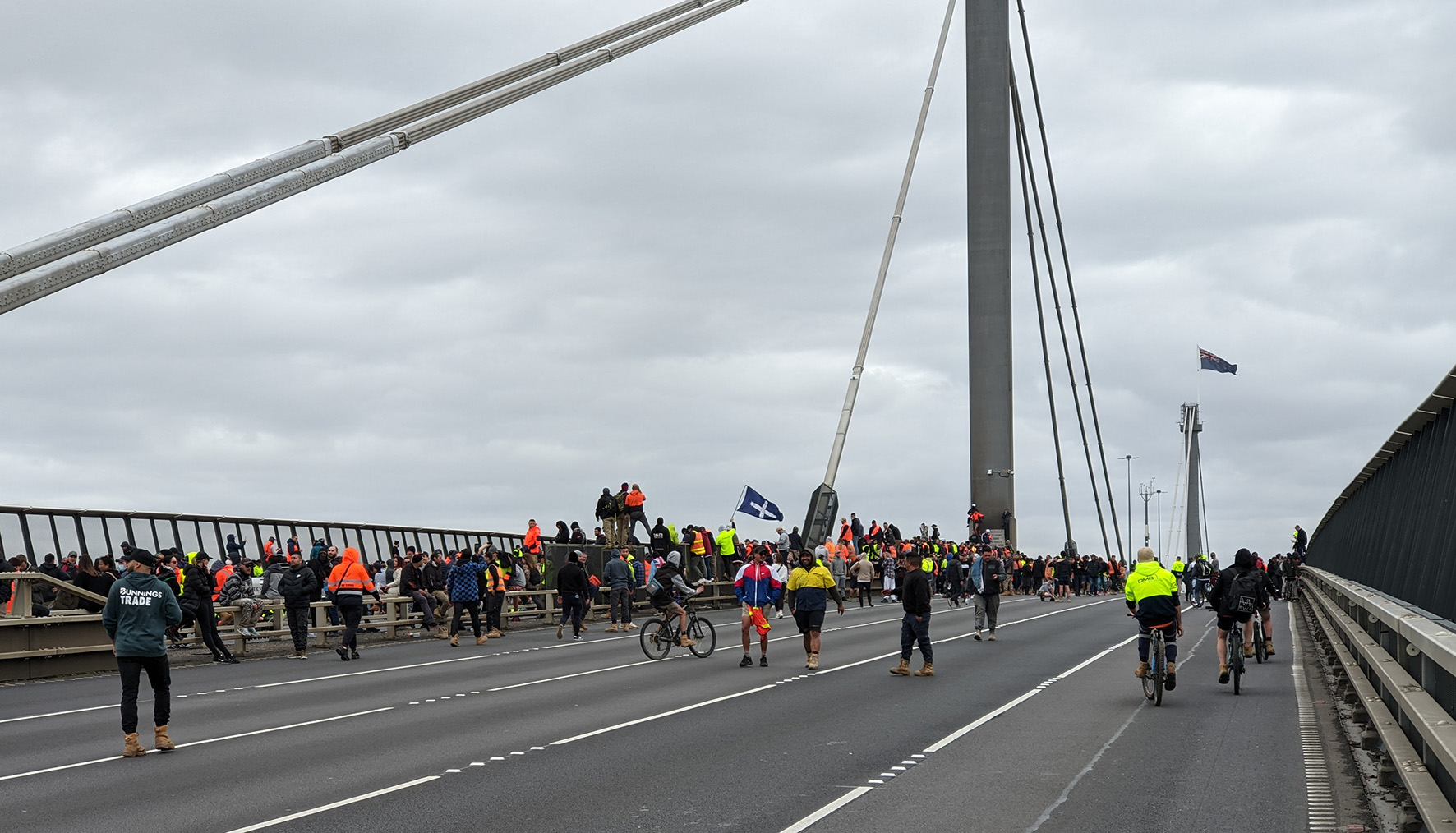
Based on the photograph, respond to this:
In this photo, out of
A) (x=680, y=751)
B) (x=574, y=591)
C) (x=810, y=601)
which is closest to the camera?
(x=680, y=751)

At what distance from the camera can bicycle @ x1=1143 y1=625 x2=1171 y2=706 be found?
1496 cm

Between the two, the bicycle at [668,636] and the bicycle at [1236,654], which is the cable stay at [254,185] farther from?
the bicycle at [1236,654]

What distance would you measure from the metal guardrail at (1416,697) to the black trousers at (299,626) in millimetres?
16734

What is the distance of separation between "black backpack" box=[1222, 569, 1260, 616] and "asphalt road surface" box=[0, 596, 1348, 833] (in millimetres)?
1020

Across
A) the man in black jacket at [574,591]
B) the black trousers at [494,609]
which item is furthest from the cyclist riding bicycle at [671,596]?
the black trousers at [494,609]

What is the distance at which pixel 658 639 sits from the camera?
2228 cm

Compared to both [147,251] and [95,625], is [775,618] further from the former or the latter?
[147,251]

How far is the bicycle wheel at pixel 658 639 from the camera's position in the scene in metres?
22.2

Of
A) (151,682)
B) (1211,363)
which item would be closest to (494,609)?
(151,682)

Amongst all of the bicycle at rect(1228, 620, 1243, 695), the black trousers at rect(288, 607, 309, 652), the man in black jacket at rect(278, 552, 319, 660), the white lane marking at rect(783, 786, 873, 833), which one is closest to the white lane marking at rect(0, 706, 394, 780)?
the white lane marking at rect(783, 786, 873, 833)

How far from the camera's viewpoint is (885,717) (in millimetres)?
14039

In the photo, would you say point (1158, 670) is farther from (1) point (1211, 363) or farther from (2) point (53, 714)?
(1) point (1211, 363)

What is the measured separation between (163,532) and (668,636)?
1548 centimetres

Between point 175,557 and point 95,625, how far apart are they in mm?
4603
